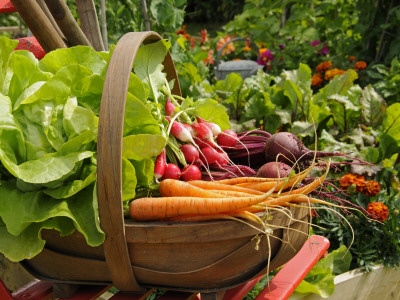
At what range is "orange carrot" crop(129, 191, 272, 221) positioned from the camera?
3.41 ft

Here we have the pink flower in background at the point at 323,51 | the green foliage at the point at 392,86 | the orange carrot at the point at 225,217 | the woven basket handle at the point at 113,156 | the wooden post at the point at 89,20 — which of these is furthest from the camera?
the pink flower in background at the point at 323,51

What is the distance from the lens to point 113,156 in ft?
3.01

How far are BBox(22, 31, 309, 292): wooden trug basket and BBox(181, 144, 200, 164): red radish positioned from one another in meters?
0.43

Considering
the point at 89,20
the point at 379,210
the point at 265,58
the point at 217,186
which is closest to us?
the point at 217,186

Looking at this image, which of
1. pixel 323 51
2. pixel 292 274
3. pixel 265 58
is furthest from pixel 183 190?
pixel 323 51

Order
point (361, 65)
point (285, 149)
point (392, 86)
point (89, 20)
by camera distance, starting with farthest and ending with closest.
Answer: point (361, 65) < point (392, 86) < point (89, 20) < point (285, 149)

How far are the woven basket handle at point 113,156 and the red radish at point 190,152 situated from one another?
0.49m

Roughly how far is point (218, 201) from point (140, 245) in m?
0.22

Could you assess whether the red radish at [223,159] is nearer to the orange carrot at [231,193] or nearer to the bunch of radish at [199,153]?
the bunch of radish at [199,153]

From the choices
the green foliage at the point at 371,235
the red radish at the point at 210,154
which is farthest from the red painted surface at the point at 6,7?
the green foliage at the point at 371,235

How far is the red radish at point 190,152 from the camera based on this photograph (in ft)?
4.70

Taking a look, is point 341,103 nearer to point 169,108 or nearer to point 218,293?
point 169,108

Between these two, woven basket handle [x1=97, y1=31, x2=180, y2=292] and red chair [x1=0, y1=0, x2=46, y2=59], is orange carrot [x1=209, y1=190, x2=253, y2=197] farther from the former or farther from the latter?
red chair [x1=0, y1=0, x2=46, y2=59]

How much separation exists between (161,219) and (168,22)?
84.6 inches
